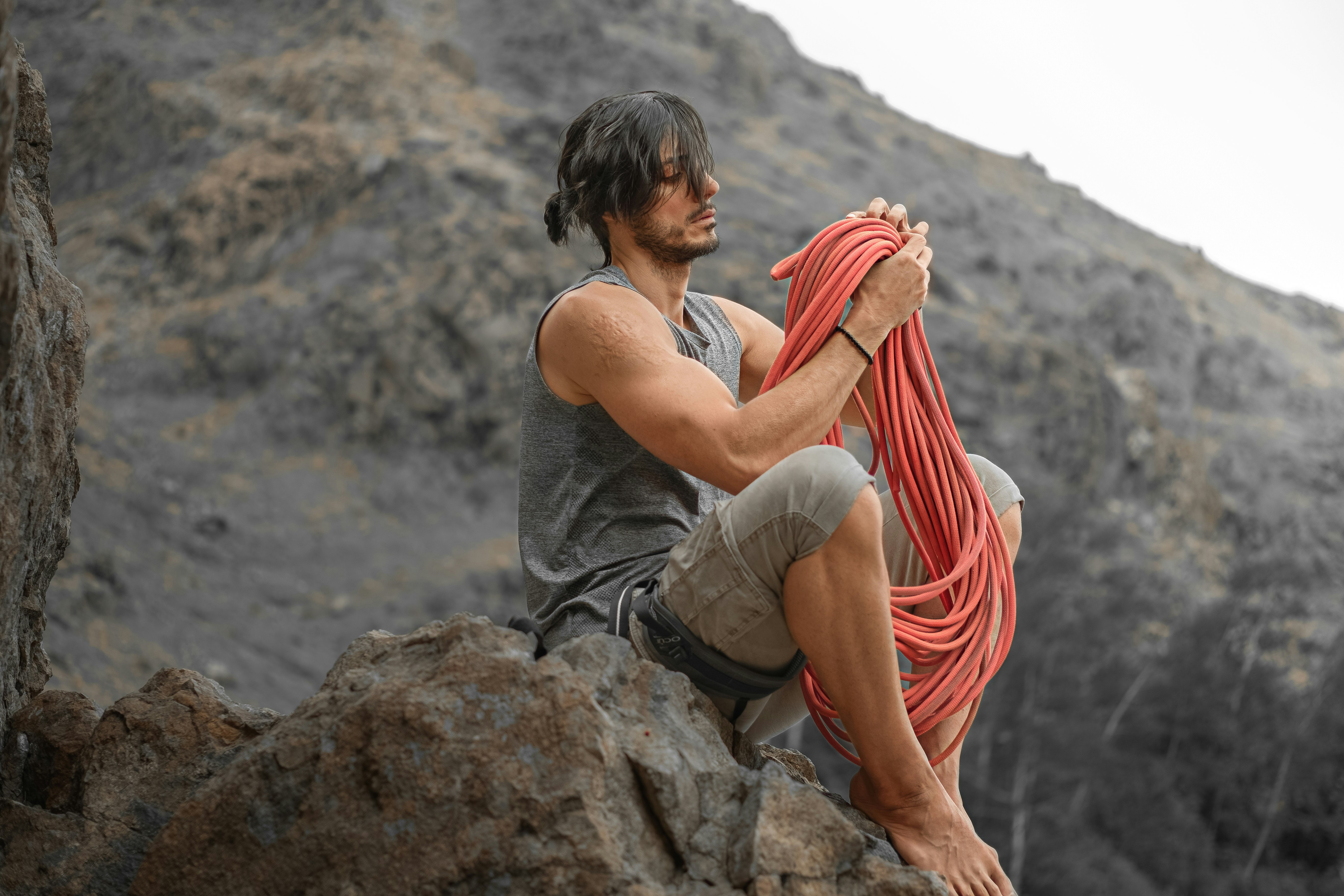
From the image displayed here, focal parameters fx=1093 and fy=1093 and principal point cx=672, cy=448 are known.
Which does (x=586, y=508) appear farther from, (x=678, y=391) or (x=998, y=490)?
(x=998, y=490)

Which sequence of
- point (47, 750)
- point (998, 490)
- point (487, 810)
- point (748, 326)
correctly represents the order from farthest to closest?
point (748, 326) < point (998, 490) < point (47, 750) < point (487, 810)

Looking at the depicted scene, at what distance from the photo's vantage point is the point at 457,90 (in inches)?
822

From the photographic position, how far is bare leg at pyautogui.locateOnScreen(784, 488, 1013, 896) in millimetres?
1840

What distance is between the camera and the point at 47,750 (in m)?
2.20

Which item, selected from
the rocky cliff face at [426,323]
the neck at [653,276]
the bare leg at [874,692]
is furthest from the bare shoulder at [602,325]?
the rocky cliff face at [426,323]

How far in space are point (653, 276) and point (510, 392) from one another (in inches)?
614

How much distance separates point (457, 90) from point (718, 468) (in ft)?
67.3

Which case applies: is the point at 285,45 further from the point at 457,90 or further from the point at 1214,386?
the point at 1214,386

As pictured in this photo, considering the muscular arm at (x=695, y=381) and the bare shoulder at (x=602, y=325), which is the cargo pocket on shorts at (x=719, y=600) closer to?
the muscular arm at (x=695, y=381)

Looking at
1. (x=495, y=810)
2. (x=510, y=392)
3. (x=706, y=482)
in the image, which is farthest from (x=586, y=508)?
(x=510, y=392)

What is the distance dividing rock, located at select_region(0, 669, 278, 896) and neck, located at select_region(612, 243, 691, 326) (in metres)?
1.19

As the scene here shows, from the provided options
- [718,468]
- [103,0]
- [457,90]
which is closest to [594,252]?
[457,90]

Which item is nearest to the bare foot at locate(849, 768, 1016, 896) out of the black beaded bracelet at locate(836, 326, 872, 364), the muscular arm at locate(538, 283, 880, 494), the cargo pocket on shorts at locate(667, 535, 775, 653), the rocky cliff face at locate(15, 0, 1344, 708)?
the cargo pocket on shorts at locate(667, 535, 775, 653)

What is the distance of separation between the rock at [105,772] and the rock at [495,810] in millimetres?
215
